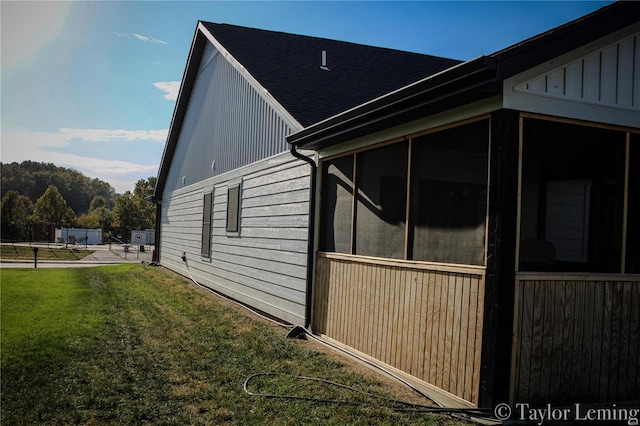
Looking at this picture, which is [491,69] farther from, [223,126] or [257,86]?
[223,126]

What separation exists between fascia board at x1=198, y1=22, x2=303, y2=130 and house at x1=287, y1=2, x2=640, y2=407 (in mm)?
2588

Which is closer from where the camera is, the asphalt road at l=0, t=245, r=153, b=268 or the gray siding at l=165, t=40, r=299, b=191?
the gray siding at l=165, t=40, r=299, b=191

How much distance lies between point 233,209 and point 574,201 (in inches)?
287

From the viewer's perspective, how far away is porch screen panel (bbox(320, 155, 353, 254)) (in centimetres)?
610

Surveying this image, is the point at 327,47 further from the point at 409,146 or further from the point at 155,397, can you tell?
the point at 155,397

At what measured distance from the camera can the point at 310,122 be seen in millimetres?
7074

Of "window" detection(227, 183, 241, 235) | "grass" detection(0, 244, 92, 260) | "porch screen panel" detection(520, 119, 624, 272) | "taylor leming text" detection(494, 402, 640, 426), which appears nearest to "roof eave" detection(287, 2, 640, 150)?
"porch screen panel" detection(520, 119, 624, 272)

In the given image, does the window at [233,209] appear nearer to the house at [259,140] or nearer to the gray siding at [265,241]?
the house at [259,140]

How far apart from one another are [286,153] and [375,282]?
3.24 metres

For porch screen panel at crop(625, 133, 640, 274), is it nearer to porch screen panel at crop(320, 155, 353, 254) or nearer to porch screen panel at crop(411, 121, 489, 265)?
porch screen panel at crop(411, 121, 489, 265)

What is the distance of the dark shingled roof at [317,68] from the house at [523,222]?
3.10m

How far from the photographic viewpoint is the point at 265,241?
28.2 ft

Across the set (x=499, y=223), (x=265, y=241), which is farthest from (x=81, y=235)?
(x=499, y=223)

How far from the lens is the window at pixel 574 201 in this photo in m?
4.05
